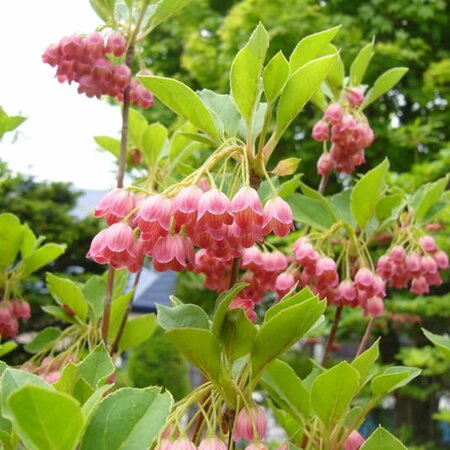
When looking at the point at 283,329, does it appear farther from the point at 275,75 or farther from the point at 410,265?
the point at 410,265

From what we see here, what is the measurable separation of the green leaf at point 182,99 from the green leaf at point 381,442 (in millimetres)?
477

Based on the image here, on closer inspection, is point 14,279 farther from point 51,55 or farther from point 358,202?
point 358,202

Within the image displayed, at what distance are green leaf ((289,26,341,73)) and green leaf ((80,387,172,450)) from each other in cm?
52

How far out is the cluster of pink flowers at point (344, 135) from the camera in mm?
1771

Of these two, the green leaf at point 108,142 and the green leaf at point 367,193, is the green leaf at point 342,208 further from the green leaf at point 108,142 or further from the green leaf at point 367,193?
the green leaf at point 108,142

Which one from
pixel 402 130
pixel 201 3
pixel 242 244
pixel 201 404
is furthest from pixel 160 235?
pixel 201 3

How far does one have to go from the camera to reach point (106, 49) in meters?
1.44

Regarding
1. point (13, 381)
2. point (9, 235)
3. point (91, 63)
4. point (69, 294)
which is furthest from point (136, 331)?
point (13, 381)

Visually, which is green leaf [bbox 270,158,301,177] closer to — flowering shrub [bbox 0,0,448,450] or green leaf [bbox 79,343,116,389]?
flowering shrub [bbox 0,0,448,450]

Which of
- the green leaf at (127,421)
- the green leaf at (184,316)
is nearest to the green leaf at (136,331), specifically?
the green leaf at (184,316)

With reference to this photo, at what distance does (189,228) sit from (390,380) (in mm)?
375

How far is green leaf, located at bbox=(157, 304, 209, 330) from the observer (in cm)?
89

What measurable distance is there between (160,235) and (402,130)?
6.27 metres

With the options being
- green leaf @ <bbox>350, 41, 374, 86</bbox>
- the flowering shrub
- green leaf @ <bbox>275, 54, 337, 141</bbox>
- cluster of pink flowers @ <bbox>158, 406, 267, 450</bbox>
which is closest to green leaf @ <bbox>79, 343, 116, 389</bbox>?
the flowering shrub
